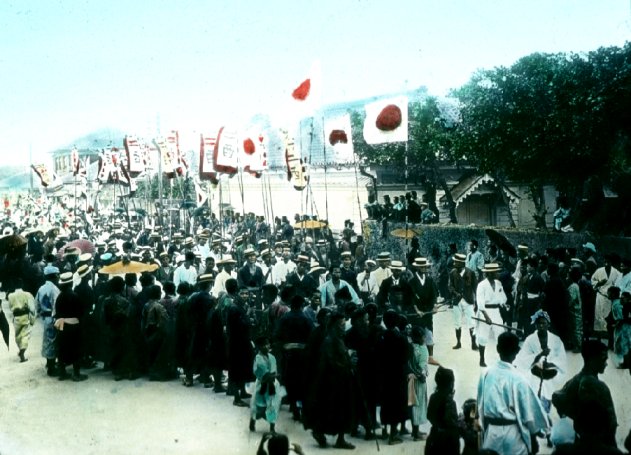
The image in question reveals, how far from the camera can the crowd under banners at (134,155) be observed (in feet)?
71.3

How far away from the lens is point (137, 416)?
889 centimetres

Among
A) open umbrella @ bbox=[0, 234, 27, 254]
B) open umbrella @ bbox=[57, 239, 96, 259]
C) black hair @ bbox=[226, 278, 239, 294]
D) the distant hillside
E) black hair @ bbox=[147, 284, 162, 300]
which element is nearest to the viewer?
black hair @ bbox=[226, 278, 239, 294]

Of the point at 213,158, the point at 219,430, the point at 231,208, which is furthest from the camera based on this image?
the point at 231,208

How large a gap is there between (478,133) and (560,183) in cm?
336

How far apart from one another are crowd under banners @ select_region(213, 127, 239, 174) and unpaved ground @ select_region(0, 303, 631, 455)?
6.23m

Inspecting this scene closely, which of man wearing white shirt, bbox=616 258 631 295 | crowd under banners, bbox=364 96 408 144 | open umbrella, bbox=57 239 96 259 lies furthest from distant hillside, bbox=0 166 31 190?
man wearing white shirt, bbox=616 258 631 295

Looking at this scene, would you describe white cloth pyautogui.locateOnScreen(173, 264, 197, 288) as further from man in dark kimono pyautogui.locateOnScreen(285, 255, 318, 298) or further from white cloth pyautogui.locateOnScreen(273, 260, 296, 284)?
man in dark kimono pyautogui.locateOnScreen(285, 255, 318, 298)

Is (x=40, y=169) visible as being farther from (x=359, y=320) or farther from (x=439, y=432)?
(x=439, y=432)

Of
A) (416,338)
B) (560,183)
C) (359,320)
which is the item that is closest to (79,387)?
(359,320)

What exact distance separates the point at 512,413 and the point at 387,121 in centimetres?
953

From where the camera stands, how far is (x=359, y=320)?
809cm

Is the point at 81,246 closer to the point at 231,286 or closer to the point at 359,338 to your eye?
the point at 231,286

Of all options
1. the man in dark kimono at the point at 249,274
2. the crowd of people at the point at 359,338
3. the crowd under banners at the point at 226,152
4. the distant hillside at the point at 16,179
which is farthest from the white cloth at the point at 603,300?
the distant hillside at the point at 16,179

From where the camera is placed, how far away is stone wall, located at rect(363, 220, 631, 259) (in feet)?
49.8
